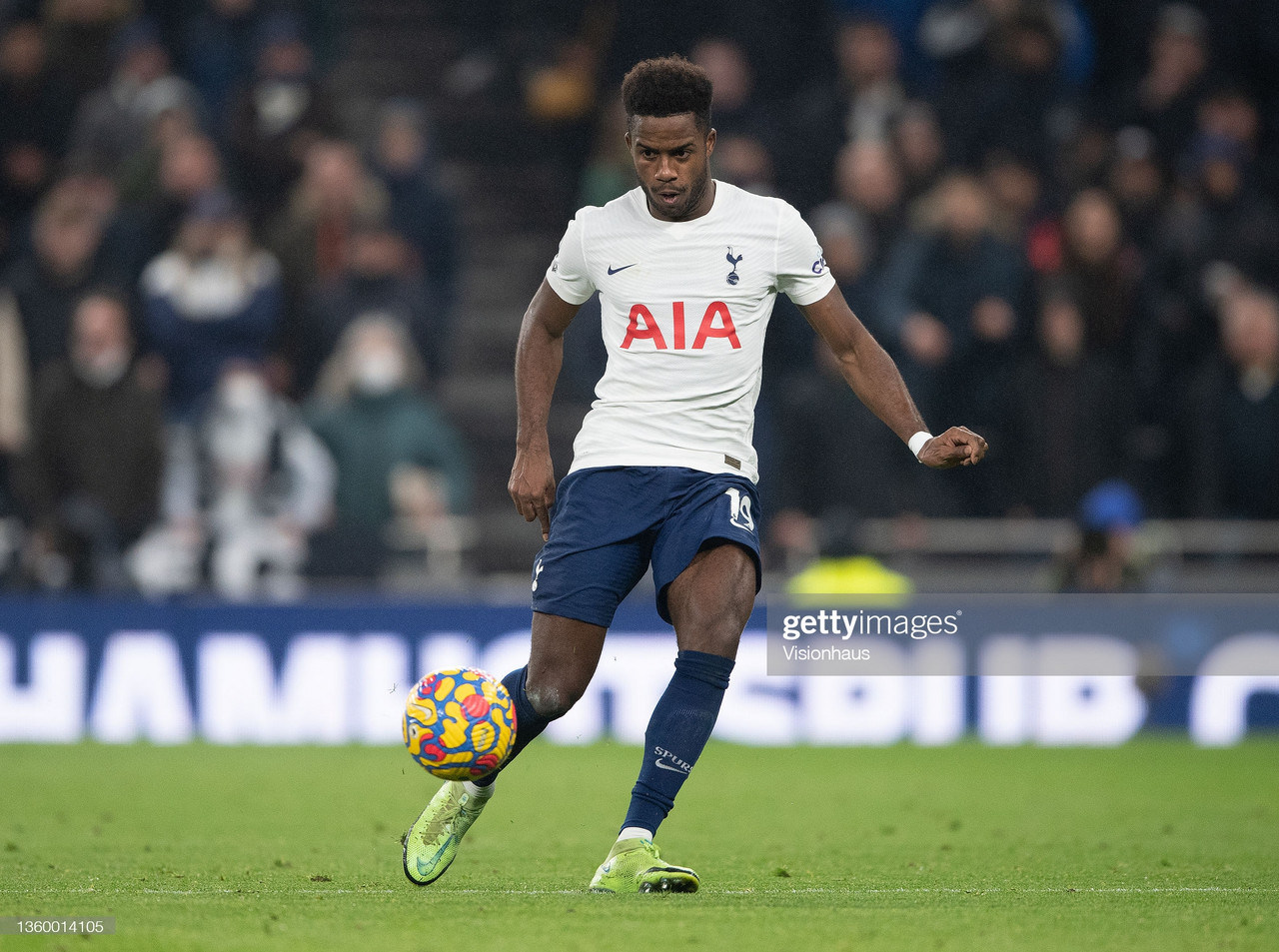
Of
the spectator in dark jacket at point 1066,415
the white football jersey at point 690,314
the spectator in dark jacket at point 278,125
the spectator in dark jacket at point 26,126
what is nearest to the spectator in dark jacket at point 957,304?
the spectator in dark jacket at point 1066,415

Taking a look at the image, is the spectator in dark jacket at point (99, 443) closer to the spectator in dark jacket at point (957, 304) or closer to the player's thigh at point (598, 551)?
the spectator in dark jacket at point (957, 304)

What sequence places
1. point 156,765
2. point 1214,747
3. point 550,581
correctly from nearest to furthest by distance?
point 550,581
point 156,765
point 1214,747

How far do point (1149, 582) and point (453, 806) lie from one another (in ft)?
22.9

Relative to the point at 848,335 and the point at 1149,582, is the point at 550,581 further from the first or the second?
the point at 1149,582

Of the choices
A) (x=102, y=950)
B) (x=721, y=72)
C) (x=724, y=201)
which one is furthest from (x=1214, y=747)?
(x=102, y=950)

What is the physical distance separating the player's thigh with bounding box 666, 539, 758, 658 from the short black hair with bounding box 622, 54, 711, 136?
119 cm

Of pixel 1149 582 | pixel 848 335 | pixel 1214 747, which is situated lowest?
pixel 1214 747

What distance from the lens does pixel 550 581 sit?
538cm

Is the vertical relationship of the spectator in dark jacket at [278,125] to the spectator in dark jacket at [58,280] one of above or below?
above

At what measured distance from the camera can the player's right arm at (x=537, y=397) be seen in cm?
550

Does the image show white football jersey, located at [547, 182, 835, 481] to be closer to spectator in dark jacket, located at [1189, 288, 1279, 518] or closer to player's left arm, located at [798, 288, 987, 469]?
player's left arm, located at [798, 288, 987, 469]

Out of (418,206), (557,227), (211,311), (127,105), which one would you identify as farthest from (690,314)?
(557,227)

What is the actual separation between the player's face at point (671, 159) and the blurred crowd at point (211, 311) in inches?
259

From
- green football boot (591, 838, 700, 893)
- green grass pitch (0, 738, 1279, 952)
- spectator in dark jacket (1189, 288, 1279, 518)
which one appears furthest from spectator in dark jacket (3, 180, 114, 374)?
green football boot (591, 838, 700, 893)
